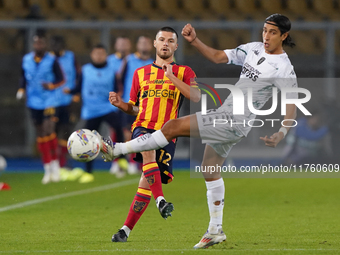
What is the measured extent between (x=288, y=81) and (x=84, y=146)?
168 centimetres

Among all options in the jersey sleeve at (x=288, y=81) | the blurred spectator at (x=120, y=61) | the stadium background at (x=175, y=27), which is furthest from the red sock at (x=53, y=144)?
the jersey sleeve at (x=288, y=81)

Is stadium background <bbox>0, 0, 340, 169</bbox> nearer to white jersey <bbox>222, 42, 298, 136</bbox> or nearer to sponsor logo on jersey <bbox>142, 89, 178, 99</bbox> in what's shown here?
sponsor logo on jersey <bbox>142, 89, 178, 99</bbox>

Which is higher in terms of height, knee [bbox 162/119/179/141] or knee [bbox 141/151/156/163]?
knee [bbox 162/119/179/141]

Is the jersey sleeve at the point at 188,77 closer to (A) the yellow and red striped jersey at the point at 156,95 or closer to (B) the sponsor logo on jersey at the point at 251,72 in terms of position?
(A) the yellow and red striped jersey at the point at 156,95

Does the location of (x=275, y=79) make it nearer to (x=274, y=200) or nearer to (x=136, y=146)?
(x=136, y=146)

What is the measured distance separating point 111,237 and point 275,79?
1992mm

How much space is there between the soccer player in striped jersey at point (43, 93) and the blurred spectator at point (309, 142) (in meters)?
4.90

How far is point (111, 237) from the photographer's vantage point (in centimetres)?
556

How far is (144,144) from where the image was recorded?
16.1 feet

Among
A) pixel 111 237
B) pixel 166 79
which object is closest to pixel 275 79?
pixel 166 79

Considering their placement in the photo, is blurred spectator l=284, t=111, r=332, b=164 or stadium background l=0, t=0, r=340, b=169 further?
stadium background l=0, t=0, r=340, b=169

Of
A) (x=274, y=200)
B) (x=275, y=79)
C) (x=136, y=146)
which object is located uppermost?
(x=275, y=79)

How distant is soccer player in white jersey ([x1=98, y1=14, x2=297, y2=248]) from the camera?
16.1 feet

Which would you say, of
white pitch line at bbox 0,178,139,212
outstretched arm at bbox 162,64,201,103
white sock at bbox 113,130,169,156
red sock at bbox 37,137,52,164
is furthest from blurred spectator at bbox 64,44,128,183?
white sock at bbox 113,130,169,156
